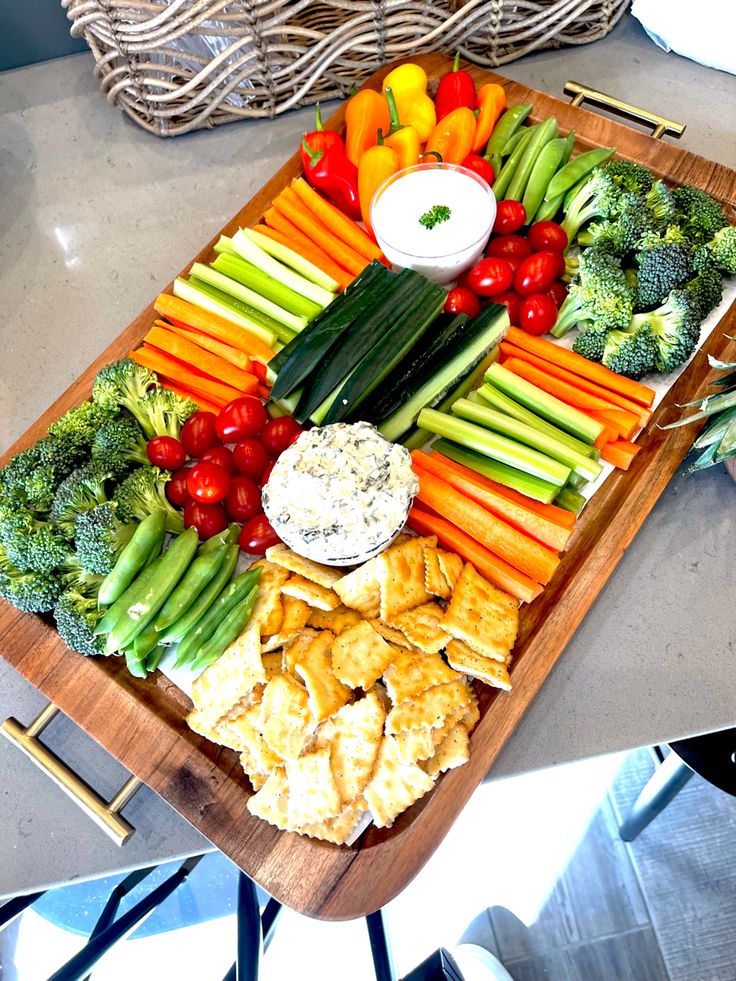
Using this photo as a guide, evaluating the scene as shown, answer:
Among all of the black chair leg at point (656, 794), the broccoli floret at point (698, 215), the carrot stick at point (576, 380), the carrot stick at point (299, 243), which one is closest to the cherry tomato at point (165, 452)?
the carrot stick at point (299, 243)

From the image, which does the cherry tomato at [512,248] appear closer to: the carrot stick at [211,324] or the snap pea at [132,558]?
the carrot stick at [211,324]

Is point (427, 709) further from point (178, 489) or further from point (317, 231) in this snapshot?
point (317, 231)

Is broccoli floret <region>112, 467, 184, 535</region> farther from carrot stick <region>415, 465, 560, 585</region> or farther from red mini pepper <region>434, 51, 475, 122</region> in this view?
red mini pepper <region>434, 51, 475, 122</region>

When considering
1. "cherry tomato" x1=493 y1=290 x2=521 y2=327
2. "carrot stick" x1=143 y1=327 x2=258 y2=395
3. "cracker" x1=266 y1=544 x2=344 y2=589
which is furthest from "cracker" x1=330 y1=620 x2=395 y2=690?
"cherry tomato" x1=493 y1=290 x2=521 y2=327

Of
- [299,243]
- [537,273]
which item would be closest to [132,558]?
[299,243]

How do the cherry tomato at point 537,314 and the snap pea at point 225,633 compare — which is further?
the cherry tomato at point 537,314

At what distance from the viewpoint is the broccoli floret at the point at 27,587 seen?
201 centimetres

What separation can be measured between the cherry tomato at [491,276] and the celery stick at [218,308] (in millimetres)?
621

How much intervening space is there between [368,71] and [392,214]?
2.52 ft

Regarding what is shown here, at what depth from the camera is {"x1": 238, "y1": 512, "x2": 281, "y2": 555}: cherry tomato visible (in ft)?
6.97

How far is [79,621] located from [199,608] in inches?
11.2

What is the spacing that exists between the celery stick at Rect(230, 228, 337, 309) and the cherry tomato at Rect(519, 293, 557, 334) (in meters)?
0.57

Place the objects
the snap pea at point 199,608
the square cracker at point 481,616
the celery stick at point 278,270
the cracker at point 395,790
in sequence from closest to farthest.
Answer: the cracker at point 395,790 → the square cracker at point 481,616 → the snap pea at point 199,608 → the celery stick at point 278,270

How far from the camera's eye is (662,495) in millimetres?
2246
